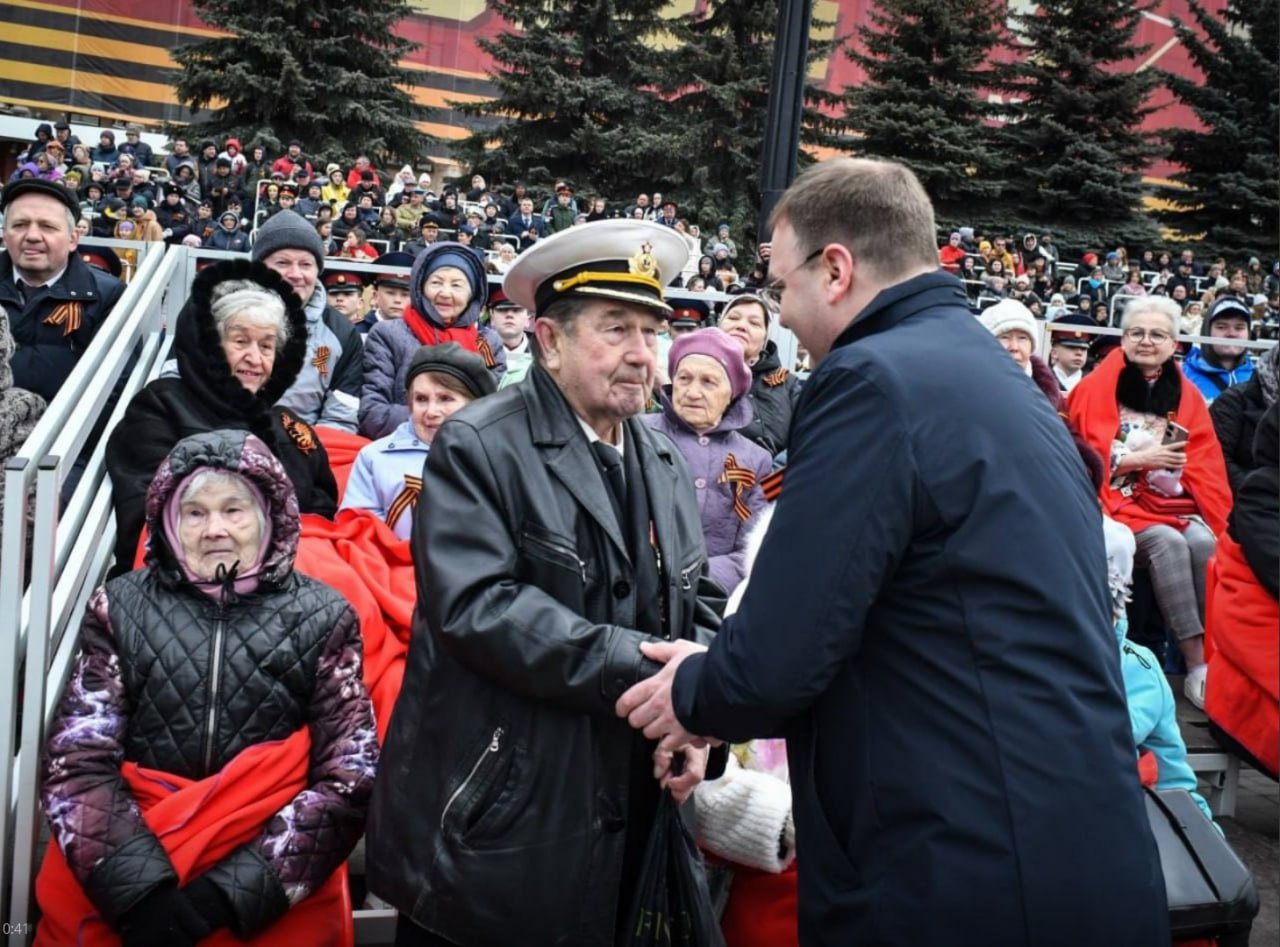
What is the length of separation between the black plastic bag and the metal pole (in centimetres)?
1310

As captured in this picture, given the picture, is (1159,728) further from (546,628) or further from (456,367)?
(456,367)

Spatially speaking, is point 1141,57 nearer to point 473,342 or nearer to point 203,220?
point 203,220

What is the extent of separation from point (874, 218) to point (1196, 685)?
468cm

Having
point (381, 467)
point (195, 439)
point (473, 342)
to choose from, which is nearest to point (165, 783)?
point (195, 439)

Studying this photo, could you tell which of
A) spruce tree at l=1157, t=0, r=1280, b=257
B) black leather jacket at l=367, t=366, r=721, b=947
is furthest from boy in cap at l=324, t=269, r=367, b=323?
spruce tree at l=1157, t=0, r=1280, b=257

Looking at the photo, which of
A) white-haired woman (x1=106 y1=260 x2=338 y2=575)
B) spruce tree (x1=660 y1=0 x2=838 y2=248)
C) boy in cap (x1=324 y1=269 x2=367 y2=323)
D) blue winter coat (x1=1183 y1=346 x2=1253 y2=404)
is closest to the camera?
white-haired woman (x1=106 y1=260 x2=338 y2=575)

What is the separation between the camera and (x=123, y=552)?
13.4 feet

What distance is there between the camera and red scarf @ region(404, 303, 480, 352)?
6215 millimetres

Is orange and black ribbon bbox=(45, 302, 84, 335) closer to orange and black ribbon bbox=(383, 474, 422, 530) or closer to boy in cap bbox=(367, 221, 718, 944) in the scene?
orange and black ribbon bbox=(383, 474, 422, 530)

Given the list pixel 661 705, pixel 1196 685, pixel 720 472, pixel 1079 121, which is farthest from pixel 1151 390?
pixel 1079 121

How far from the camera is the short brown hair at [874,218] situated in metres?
2.25

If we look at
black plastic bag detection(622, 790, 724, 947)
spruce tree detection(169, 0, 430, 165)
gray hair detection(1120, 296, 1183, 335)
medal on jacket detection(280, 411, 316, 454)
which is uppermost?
spruce tree detection(169, 0, 430, 165)

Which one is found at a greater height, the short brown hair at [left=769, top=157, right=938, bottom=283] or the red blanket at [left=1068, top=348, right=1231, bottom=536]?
the short brown hair at [left=769, top=157, right=938, bottom=283]

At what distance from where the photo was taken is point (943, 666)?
6.64ft
